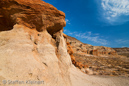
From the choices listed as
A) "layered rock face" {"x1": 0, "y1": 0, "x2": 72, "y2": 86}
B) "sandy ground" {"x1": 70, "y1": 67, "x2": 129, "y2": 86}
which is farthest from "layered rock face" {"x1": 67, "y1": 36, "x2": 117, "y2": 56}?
"layered rock face" {"x1": 0, "y1": 0, "x2": 72, "y2": 86}

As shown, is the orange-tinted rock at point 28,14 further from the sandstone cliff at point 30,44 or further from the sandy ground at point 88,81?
the sandy ground at point 88,81

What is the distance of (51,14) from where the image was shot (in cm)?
421

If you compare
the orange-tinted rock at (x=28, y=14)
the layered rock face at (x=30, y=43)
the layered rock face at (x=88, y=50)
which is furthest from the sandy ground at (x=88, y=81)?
the layered rock face at (x=88, y=50)

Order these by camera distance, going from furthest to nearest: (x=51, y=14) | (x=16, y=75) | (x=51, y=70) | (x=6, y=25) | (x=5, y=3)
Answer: (x=51, y=14) < (x=6, y=25) < (x=5, y=3) < (x=51, y=70) < (x=16, y=75)

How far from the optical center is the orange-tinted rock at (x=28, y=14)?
11.5 ft

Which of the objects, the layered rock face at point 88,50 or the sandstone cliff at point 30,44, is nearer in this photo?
the sandstone cliff at point 30,44

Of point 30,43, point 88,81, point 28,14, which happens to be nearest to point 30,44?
point 30,43

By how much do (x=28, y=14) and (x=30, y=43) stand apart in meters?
1.52

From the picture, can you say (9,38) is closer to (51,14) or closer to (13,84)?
(13,84)

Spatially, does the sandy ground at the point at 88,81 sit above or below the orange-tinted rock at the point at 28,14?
below

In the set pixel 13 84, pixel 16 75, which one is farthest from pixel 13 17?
pixel 13 84

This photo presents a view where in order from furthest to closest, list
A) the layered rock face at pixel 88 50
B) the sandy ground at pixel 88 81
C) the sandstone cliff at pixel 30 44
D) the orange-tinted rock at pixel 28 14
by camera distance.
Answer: the layered rock face at pixel 88 50 < the sandy ground at pixel 88 81 < the orange-tinted rock at pixel 28 14 < the sandstone cliff at pixel 30 44

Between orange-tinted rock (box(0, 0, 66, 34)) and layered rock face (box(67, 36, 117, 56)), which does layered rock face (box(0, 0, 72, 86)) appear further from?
layered rock face (box(67, 36, 117, 56))

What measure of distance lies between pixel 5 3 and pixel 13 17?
0.75 metres
